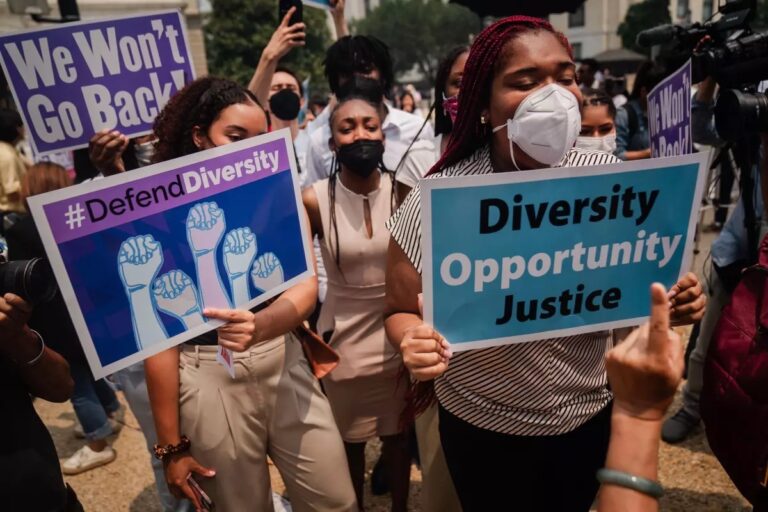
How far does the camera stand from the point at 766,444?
60.6 inches

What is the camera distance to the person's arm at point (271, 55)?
9.71ft

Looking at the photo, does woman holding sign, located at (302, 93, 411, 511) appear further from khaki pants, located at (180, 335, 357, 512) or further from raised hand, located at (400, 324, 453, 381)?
raised hand, located at (400, 324, 453, 381)

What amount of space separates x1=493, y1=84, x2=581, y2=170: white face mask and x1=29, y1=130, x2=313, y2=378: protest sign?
26.9 inches

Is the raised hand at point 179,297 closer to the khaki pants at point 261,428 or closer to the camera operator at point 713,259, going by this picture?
the khaki pants at point 261,428

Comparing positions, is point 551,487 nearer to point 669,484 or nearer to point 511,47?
point 511,47

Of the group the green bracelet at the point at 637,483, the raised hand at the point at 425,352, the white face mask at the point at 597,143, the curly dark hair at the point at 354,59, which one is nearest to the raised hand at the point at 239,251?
the raised hand at the point at 425,352

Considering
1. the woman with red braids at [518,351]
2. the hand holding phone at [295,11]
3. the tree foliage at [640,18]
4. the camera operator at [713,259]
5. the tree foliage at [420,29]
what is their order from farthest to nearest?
the tree foliage at [420,29]
the tree foliage at [640,18]
the hand holding phone at [295,11]
the camera operator at [713,259]
the woman with red braids at [518,351]

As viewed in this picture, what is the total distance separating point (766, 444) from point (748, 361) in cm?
23

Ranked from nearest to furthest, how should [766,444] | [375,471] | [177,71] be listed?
[766,444], [177,71], [375,471]

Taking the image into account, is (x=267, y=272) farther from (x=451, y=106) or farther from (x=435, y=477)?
(x=451, y=106)

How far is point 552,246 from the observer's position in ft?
4.54

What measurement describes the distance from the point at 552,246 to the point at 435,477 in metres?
1.19

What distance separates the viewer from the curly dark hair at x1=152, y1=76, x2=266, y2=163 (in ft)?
6.20

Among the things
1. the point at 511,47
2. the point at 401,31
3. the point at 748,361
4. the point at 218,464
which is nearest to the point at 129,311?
the point at 218,464
